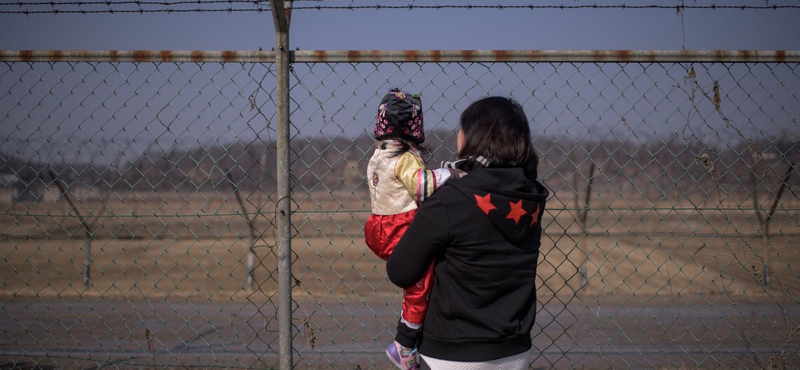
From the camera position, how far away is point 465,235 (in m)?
1.72

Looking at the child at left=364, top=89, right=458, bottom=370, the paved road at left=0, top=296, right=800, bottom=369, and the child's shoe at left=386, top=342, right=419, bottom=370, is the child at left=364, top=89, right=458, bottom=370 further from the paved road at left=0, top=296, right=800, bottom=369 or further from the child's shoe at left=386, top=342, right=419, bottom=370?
the paved road at left=0, top=296, right=800, bottom=369

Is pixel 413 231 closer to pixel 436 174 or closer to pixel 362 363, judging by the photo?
pixel 436 174

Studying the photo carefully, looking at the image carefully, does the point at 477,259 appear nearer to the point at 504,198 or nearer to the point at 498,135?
the point at 504,198

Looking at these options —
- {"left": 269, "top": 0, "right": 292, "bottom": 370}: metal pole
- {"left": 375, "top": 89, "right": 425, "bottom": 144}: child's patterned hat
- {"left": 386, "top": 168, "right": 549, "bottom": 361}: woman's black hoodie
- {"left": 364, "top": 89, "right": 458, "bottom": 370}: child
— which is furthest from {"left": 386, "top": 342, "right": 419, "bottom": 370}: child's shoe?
{"left": 375, "top": 89, "right": 425, "bottom": 144}: child's patterned hat

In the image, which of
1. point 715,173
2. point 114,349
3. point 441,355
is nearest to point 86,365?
point 114,349

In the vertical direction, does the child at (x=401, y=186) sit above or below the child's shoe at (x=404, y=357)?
above

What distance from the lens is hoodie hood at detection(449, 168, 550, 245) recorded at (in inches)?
67.3

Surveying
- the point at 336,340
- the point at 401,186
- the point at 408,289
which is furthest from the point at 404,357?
the point at 336,340

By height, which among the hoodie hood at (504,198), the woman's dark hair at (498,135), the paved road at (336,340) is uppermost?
the woman's dark hair at (498,135)

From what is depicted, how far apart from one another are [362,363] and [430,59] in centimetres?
268

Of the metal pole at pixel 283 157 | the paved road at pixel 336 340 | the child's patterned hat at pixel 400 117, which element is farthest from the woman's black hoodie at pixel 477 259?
the paved road at pixel 336 340

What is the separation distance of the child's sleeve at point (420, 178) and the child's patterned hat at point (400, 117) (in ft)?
0.55

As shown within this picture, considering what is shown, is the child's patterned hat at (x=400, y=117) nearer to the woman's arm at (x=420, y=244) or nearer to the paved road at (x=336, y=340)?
the woman's arm at (x=420, y=244)

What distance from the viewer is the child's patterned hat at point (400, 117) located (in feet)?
6.67
